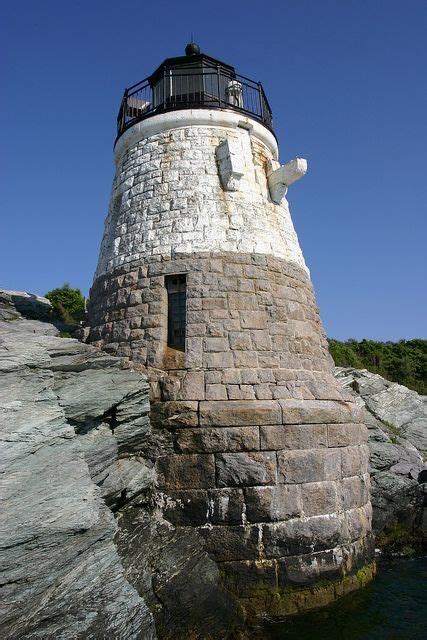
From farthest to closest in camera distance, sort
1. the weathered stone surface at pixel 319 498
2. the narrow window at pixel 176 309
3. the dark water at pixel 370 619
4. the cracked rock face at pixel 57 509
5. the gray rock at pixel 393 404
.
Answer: the gray rock at pixel 393 404 < the narrow window at pixel 176 309 < the weathered stone surface at pixel 319 498 < the dark water at pixel 370 619 < the cracked rock face at pixel 57 509

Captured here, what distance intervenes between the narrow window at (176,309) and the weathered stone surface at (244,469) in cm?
188

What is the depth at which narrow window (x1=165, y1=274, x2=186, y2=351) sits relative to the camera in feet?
24.0

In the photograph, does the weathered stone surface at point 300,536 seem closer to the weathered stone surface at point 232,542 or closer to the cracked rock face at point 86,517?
the weathered stone surface at point 232,542

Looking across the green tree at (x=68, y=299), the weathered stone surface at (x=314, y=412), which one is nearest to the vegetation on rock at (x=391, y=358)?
the green tree at (x=68, y=299)

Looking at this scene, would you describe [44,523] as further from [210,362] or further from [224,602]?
[210,362]

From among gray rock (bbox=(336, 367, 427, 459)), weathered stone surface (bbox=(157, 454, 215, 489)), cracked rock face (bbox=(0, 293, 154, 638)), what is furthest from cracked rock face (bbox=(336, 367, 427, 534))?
cracked rock face (bbox=(0, 293, 154, 638))

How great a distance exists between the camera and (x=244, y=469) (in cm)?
612

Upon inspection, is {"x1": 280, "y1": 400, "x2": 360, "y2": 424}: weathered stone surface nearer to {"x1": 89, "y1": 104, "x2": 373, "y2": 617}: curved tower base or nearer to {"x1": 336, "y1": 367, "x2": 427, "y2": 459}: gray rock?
{"x1": 89, "y1": 104, "x2": 373, "y2": 617}: curved tower base

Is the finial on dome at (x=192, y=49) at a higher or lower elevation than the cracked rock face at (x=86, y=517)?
higher

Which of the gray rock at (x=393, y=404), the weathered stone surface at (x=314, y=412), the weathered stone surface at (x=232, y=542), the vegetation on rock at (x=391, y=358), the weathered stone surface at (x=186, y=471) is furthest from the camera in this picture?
the vegetation on rock at (x=391, y=358)

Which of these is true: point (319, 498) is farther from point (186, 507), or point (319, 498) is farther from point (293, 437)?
point (186, 507)

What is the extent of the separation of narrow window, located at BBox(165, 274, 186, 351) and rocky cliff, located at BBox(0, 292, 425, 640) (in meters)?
0.94

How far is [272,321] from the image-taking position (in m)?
7.30

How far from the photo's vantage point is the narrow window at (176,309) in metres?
7.33
